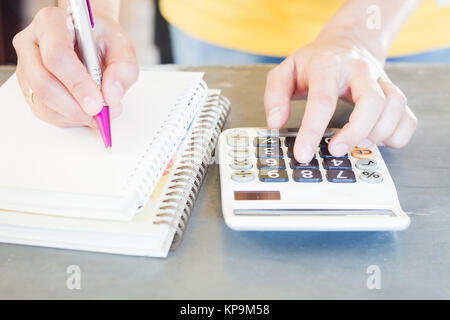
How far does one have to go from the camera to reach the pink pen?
0.46 m

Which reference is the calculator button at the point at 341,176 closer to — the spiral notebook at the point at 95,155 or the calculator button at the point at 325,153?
the calculator button at the point at 325,153

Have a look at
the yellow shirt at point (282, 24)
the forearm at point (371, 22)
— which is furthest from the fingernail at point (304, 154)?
the yellow shirt at point (282, 24)

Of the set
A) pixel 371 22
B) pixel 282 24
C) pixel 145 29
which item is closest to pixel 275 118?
pixel 371 22

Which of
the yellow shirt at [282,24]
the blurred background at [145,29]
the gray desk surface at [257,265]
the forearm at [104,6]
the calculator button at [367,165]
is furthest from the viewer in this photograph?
the blurred background at [145,29]

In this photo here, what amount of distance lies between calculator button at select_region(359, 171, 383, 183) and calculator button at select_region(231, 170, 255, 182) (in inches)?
3.9

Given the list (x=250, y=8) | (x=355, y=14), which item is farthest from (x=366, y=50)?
(x=250, y=8)

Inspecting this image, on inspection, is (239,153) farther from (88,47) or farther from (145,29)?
(145,29)

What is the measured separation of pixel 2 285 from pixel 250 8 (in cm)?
64

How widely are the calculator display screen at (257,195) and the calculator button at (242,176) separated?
0.02 meters

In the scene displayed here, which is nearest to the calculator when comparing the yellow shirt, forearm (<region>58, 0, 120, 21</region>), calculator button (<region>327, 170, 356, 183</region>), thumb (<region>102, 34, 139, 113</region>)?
calculator button (<region>327, 170, 356, 183</region>)

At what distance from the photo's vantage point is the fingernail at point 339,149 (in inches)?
19.4

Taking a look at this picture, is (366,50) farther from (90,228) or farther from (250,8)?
(90,228)

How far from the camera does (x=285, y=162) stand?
495mm

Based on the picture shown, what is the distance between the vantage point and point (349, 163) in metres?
0.49
